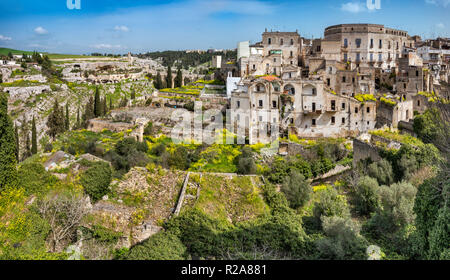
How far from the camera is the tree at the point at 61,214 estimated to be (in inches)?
364

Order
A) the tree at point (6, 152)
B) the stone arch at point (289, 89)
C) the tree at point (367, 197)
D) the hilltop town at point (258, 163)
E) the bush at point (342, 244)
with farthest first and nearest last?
the stone arch at point (289, 89), the tree at point (367, 197), the tree at point (6, 152), the hilltop town at point (258, 163), the bush at point (342, 244)

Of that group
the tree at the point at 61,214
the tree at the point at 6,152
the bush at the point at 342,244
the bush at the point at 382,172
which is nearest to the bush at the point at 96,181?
the tree at the point at 61,214

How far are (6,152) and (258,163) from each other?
1271 cm

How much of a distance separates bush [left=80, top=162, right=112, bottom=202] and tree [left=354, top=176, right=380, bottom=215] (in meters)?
8.70

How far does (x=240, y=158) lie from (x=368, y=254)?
12.8 meters

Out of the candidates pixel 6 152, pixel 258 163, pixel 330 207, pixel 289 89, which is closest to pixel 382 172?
pixel 330 207

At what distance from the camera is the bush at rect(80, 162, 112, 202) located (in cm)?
1128

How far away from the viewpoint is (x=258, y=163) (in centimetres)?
2008

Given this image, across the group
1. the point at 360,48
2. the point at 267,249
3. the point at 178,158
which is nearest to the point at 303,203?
the point at 267,249

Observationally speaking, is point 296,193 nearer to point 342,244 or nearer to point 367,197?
point 367,197

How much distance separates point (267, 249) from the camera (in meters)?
8.39

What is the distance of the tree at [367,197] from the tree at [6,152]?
11.1 metres

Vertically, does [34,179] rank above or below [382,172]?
above

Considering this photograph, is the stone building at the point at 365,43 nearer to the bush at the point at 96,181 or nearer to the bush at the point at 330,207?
the bush at the point at 330,207
